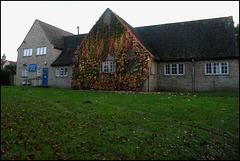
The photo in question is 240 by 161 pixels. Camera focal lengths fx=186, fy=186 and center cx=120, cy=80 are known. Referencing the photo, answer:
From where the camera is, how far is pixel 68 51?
1054 inches

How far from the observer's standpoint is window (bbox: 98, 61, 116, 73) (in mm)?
19688

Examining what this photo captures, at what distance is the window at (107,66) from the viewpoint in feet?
64.6

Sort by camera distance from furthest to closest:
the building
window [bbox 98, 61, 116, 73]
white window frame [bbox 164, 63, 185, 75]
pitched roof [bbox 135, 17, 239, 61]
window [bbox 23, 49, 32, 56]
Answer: window [bbox 23, 49, 32, 56] < white window frame [bbox 164, 63, 185, 75] < window [bbox 98, 61, 116, 73] < pitched roof [bbox 135, 17, 239, 61] < the building

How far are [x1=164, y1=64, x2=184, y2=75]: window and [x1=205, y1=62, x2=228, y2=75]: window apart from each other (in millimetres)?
2497

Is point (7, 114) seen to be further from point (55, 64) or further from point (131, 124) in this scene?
point (55, 64)

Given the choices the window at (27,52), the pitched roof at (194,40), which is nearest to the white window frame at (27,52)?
the window at (27,52)

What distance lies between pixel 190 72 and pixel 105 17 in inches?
441

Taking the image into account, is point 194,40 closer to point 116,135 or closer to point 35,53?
point 116,135

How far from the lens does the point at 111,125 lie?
6.33 meters

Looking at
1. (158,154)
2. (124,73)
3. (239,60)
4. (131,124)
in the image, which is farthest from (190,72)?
(158,154)

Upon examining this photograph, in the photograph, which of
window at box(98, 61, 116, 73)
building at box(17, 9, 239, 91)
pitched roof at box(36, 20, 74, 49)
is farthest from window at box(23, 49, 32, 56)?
window at box(98, 61, 116, 73)

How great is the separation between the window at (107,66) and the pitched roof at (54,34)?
32.9 feet

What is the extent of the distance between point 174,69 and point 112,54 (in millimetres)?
7135

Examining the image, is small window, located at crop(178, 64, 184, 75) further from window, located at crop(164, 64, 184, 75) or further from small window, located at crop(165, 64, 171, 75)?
small window, located at crop(165, 64, 171, 75)
